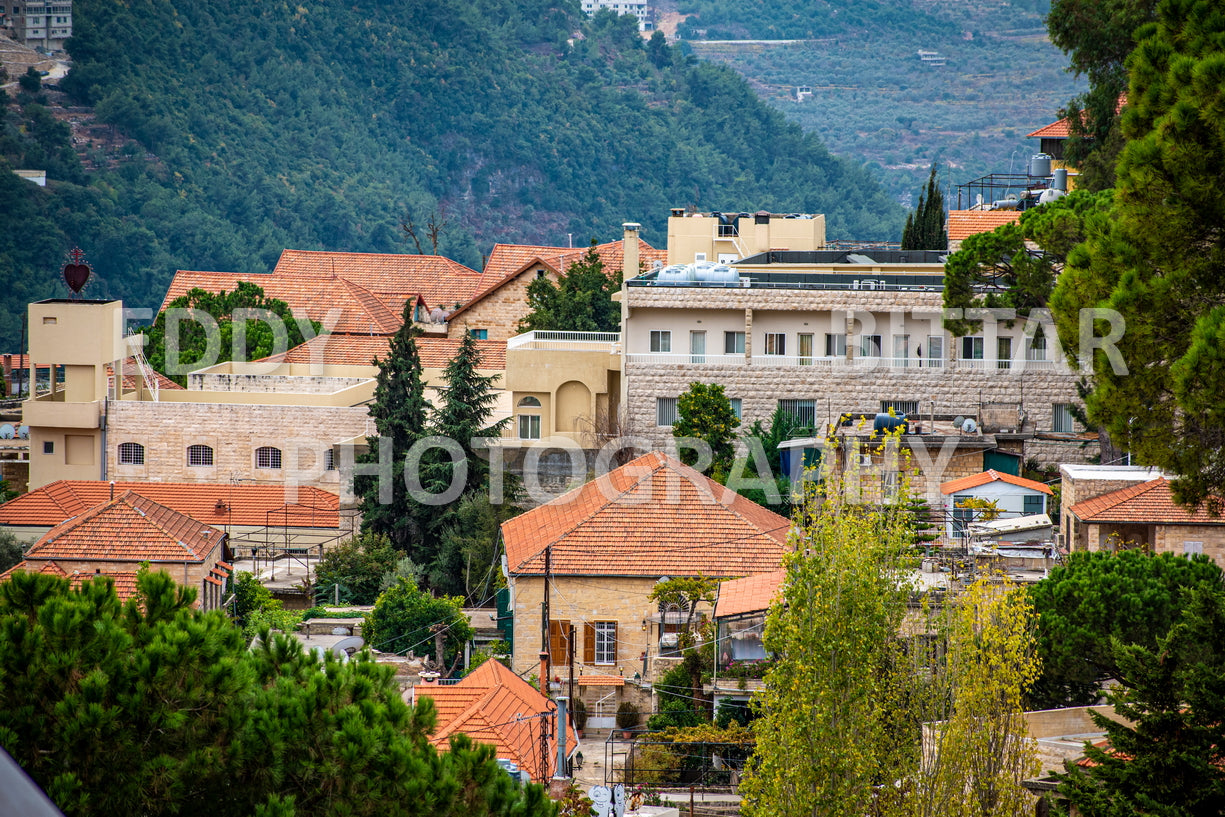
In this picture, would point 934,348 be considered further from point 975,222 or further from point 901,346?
point 975,222

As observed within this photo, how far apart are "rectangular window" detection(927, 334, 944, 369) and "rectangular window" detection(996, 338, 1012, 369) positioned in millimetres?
1475

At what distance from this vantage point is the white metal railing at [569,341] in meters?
44.6

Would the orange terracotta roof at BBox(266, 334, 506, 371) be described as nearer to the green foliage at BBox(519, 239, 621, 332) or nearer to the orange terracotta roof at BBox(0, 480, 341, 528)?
the green foliage at BBox(519, 239, 621, 332)

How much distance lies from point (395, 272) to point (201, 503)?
36115 mm

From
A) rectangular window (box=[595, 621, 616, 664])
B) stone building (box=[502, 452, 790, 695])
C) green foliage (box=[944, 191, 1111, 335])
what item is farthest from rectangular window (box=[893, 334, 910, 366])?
rectangular window (box=[595, 621, 616, 664])

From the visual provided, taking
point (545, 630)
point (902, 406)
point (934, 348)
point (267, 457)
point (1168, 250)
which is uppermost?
point (934, 348)

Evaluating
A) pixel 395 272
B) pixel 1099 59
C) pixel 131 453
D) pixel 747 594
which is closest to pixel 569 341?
pixel 131 453

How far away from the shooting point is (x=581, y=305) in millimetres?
52656

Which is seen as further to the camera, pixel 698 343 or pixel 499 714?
pixel 698 343

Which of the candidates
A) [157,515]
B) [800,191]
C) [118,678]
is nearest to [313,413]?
[157,515]

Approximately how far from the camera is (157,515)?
1260 inches

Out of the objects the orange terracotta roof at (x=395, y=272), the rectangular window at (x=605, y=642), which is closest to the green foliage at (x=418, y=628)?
the rectangular window at (x=605, y=642)

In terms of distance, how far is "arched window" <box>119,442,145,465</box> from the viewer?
46.8 meters

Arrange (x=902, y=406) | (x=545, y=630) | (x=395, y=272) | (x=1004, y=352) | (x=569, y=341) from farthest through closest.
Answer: (x=395, y=272) < (x=569, y=341) < (x=902, y=406) < (x=1004, y=352) < (x=545, y=630)
